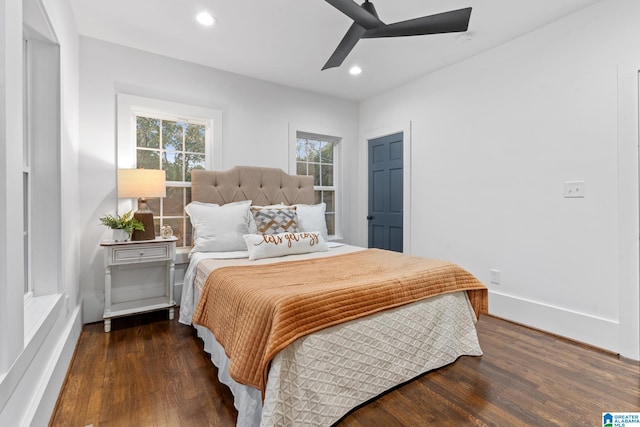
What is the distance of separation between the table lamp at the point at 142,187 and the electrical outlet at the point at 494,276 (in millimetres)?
Result: 3215

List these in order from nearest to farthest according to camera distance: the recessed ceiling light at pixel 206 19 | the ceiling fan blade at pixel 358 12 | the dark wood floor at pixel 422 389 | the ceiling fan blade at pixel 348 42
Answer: the dark wood floor at pixel 422 389, the ceiling fan blade at pixel 358 12, the ceiling fan blade at pixel 348 42, the recessed ceiling light at pixel 206 19

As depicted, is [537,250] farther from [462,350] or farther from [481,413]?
[481,413]

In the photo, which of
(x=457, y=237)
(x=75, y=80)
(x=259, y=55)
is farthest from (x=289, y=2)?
(x=457, y=237)

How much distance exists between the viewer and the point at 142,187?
2.66 metres

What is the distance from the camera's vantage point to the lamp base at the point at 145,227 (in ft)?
8.89

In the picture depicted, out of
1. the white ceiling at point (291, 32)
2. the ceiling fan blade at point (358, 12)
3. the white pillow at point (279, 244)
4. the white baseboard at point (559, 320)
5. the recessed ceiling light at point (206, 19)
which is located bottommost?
the white baseboard at point (559, 320)

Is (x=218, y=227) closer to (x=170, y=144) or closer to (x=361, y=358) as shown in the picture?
(x=170, y=144)

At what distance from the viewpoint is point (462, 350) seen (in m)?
2.13

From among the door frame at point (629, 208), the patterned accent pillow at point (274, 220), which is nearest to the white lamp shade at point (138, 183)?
the patterned accent pillow at point (274, 220)

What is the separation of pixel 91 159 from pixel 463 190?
3.65m

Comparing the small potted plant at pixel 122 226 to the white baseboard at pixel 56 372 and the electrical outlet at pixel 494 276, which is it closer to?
the white baseboard at pixel 56 372

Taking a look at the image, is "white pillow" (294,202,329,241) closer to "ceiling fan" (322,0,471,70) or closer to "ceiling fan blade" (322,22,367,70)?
"ceiling fan blade" (322,22,367,70)

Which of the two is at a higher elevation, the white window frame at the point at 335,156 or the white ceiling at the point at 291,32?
the white ceiling at the point at 291,32

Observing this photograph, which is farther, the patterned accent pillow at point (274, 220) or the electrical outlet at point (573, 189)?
the patterned accent pillow at point (274, 220)
